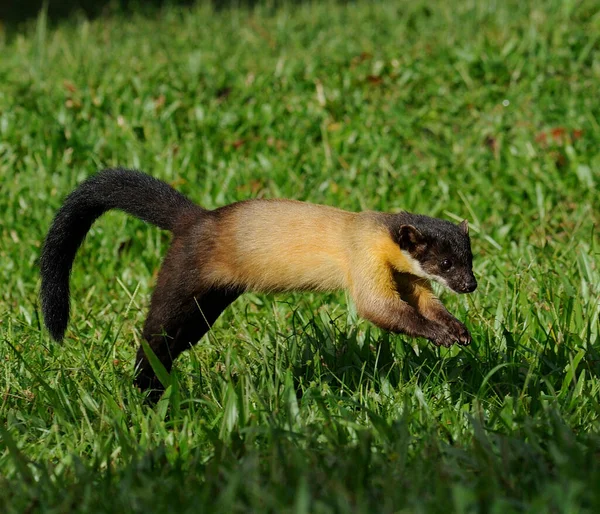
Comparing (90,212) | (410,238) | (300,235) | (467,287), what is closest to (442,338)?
(467,287)

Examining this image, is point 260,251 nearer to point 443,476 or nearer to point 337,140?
point 443,476

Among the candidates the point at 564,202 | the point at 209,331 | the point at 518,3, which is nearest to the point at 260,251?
the point at 209,331

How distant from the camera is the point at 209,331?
4367 mm

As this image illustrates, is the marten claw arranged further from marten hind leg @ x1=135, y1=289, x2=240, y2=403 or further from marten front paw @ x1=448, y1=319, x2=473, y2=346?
marten hind leg @ x1=135, y1=289, x2=240, y2=403

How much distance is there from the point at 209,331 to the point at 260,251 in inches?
18.6

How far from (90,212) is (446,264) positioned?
5.70 ft

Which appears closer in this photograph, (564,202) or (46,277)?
(46,277)

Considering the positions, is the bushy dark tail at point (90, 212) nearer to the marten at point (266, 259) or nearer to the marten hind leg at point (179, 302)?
the marten at point (266, 259)

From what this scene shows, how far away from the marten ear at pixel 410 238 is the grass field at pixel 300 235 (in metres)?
0.51

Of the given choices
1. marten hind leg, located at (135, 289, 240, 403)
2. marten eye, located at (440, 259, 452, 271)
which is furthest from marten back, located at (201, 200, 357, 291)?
marten eye, located at (440, 259, 452, 271)

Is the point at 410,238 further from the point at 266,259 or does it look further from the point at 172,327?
the point at 172,327

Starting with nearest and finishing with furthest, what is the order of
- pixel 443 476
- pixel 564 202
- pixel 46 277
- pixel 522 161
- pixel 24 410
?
pixel 443 476 < pixel 24 410 < pixel 46 277 < pixel 564 202 < pixel 522 161

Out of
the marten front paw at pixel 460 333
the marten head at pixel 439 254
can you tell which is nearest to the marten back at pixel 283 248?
the marten head at pixel 439 254

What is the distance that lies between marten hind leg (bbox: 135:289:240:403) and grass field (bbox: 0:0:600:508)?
0.14 metres
